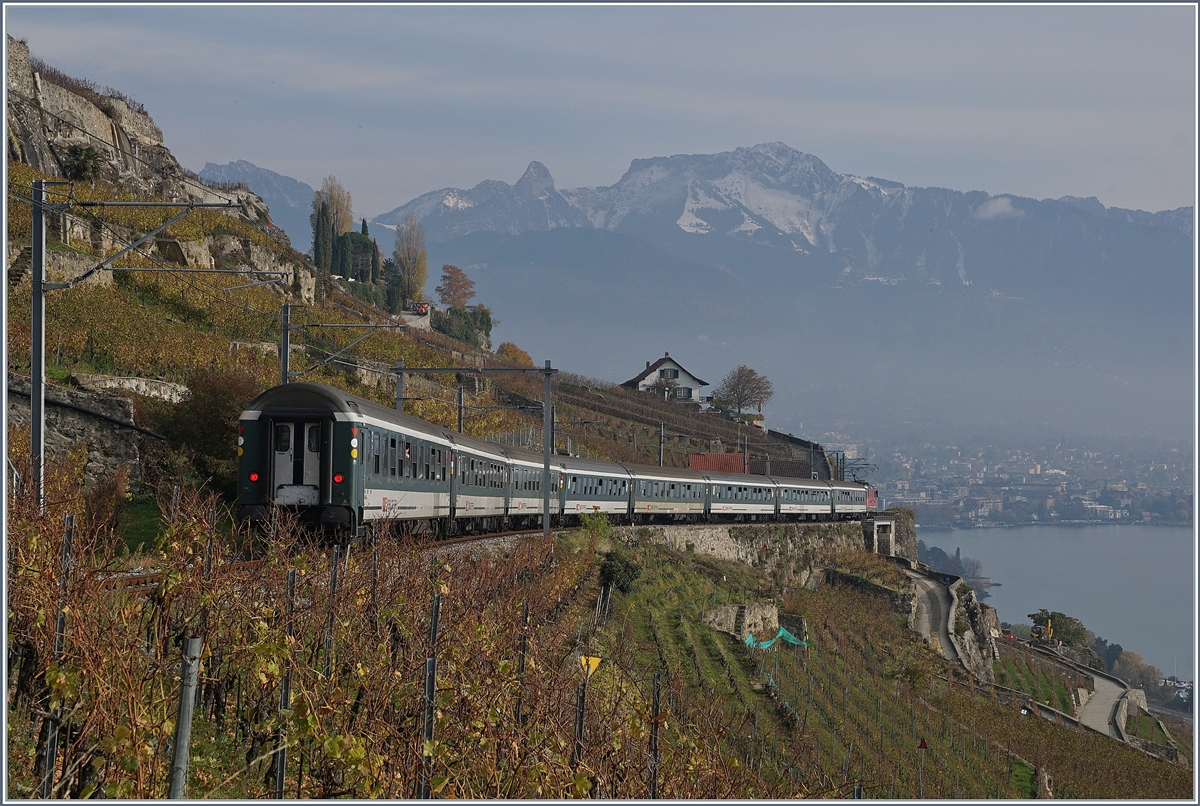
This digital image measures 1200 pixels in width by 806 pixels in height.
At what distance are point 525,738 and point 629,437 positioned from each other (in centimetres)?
7804

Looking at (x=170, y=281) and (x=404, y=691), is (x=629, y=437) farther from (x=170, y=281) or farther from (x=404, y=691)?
(x=404, y=691)

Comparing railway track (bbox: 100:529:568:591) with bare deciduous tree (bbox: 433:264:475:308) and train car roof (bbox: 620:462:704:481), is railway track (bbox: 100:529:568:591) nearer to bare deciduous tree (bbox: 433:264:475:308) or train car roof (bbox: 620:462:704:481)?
train car roof (bbox: 620:462:704:481)

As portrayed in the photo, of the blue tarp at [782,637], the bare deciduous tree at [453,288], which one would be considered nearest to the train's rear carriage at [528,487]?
the blue tarp at [782,637]

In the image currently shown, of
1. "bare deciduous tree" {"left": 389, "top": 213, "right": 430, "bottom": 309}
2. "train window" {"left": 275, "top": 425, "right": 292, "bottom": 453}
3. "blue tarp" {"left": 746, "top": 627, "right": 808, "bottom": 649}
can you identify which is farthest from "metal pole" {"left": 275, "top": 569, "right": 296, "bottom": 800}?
"bare deciduous tree" {"left": 389, "top": 213, "right": 430, "bottom": 309}

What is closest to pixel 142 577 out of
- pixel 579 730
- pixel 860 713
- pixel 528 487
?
pixel 579 730

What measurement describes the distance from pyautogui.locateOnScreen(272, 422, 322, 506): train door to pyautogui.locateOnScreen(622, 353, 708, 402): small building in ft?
339

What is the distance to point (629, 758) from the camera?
31.0ft

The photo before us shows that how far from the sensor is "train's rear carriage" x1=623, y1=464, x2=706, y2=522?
44.2 m

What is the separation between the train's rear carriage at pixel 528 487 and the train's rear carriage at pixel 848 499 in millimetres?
30571

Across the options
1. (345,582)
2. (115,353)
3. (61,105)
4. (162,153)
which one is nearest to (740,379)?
(162,153)

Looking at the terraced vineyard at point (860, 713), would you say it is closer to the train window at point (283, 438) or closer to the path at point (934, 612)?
the train window at point (283, 438)

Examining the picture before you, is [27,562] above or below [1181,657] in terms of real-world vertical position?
above

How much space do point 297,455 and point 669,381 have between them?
10513cm

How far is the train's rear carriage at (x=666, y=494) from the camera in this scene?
44.2 metres
